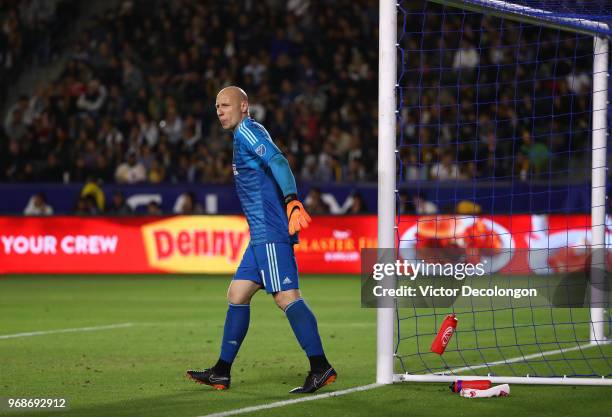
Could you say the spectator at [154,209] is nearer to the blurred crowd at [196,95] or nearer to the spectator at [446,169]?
the blurred crowd at [196,95]

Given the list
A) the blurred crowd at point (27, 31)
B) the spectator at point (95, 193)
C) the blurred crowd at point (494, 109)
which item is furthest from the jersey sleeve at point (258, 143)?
the blurred crowd at point (27, 31)

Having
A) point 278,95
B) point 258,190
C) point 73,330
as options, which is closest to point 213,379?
point 258,190

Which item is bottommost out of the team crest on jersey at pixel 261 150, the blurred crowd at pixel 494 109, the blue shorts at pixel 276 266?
the blue shorts at pixel 276 266

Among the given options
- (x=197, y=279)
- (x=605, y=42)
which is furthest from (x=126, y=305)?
(x=605, y=42)

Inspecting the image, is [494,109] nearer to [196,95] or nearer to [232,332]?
[196,95]

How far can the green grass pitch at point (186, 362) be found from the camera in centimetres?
769

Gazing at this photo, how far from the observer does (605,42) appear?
37.0 ft

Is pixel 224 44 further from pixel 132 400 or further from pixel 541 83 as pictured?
pixel 132 400

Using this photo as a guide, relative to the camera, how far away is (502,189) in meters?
21.7

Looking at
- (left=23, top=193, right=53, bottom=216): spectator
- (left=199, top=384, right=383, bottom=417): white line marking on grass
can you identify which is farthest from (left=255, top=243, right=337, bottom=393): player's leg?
(left=23, top=193, right=53, bottom=216): spectator

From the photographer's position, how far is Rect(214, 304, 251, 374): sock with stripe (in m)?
8.56

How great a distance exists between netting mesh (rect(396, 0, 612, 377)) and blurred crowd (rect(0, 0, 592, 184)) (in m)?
0.08

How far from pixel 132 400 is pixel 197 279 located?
1205 cm

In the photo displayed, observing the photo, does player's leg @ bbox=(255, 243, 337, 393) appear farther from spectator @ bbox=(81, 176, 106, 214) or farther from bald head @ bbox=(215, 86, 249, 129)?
spectator @ bbox=(81, 176, 106, 214)
